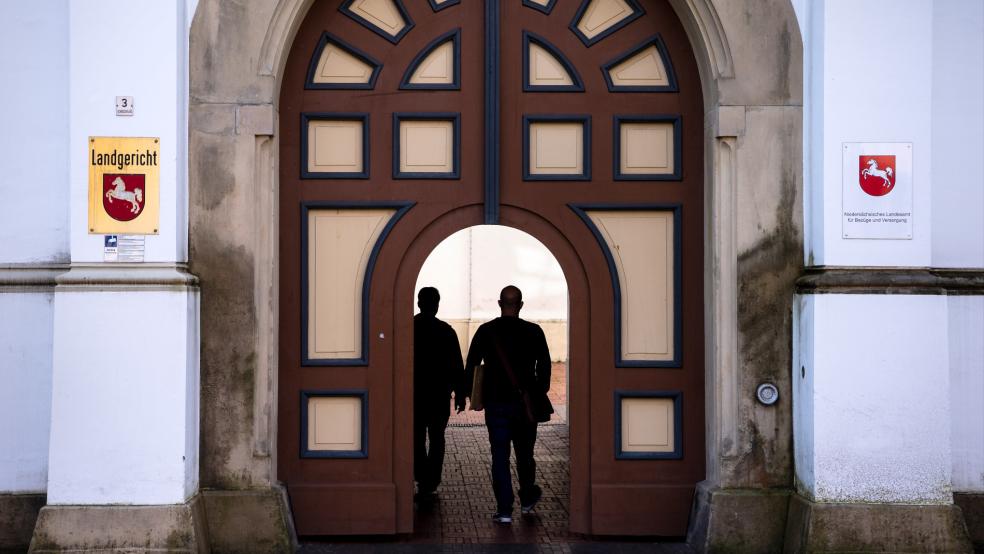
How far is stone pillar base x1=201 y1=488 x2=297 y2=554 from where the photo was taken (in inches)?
267

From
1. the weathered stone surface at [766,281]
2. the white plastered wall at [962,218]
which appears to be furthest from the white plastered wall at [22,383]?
the white plastered wall at [962,218]

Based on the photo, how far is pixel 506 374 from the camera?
7.99m

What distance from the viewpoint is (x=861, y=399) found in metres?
6.59

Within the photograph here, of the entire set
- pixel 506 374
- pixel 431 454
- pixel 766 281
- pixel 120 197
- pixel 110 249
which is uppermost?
pixel 120 197

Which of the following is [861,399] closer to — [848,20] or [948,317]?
[948,317]

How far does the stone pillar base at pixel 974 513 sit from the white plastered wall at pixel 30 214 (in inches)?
244

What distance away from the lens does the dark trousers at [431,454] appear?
8.82 m

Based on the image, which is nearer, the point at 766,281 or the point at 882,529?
the point at 882,529

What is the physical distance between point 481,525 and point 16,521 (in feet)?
10.7

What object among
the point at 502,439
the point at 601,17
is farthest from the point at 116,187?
the point at 601,17

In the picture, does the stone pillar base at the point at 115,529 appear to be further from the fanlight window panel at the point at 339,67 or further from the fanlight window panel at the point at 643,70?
the fanlight window panel at the point at 643,70

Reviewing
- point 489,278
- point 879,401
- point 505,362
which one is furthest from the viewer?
point 489,278

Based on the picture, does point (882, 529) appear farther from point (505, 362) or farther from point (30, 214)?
point (30, 214)

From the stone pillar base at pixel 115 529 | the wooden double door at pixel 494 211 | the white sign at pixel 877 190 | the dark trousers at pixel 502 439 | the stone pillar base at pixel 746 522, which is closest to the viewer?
the stone pillar base at pixel 115 529
